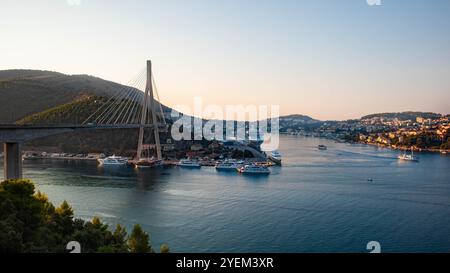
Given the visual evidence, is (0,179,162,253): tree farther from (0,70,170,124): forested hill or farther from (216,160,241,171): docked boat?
(0,70,170,124): forested hill

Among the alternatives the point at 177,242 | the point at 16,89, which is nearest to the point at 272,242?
the point at 177,242

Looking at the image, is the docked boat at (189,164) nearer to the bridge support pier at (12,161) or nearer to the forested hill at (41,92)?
the forested hill at (41,92)

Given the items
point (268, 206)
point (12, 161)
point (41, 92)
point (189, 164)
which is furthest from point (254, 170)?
point (41, 92)

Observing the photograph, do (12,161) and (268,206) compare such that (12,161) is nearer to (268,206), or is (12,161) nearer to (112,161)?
(268,206)

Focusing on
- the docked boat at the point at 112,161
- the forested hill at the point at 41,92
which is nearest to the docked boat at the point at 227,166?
the docked boat at the point at 112,161

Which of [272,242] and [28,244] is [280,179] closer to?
[272,242]
